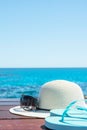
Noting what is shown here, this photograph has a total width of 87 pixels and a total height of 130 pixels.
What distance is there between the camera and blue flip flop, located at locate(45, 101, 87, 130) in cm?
533

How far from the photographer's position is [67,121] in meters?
5.60

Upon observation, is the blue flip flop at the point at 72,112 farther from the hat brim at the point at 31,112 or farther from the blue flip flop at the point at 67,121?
the hat brim at the point at 31,112

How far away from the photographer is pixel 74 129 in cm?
531

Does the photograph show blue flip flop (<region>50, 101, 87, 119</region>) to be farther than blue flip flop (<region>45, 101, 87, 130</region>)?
Yes

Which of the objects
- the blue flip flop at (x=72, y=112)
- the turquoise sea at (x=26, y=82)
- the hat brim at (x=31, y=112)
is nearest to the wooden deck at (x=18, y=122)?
the hat brim at (x=31, y=112)

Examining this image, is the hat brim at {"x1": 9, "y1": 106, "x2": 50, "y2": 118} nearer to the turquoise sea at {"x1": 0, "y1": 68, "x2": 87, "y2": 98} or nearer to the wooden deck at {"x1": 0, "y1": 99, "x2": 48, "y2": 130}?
the wooden deck at {"x1": 0, "y1": 99, "x2": 48, "y2": 130}

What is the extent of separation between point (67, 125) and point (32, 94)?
2.47m

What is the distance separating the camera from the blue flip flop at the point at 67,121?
5332 mm

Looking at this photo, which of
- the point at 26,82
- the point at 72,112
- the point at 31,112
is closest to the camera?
the point at 72,112

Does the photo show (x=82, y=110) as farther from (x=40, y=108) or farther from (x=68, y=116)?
(x=40, y=108)

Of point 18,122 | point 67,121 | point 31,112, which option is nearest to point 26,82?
Answer: point 31,112

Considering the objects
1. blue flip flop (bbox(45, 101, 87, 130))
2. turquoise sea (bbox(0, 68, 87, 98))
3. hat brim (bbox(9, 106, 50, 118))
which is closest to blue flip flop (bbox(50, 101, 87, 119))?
blue flip flop (bbox(45, 101, 87, 130))

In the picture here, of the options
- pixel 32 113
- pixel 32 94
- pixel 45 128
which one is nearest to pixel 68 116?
pixel 45 128

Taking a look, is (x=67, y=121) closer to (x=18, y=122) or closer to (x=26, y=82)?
(x=18, y=122)
